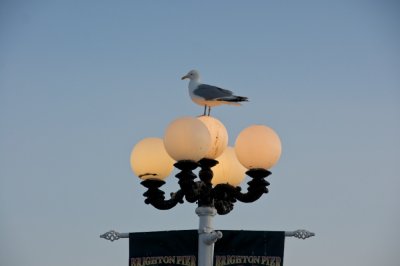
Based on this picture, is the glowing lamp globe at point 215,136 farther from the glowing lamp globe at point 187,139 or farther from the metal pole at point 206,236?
the metal pole at point 206,236

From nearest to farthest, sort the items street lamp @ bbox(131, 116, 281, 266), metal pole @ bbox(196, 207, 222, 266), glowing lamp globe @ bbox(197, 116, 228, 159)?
metal pole @ bbox(196, 207, 222, 266) < street lamp @ bbox(131, 116, 281, 266) < glowing lamp globe @ bbox(197, 116, 228, 159)

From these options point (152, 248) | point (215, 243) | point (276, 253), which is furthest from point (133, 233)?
point (276, 253)

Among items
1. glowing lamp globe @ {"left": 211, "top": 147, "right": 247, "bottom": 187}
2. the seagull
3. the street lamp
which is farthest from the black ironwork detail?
the seagull

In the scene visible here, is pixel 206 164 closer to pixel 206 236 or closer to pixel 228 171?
pixel 228 171

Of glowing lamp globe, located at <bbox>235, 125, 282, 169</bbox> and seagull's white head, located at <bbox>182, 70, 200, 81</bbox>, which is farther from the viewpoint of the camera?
seagull's white head, located at <bbox>182, 70, 200, 81</bbox>

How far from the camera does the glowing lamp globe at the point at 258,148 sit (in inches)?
308

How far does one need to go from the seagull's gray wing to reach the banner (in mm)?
1426

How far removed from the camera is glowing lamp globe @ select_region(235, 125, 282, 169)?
308 inches

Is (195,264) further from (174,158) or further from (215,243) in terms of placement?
(174,158)

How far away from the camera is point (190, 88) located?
8.63m

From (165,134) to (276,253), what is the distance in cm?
145

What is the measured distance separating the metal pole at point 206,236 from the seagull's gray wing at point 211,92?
3.91 ft

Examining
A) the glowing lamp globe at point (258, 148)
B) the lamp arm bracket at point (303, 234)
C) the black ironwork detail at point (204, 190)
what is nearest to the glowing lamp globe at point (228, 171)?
the black ironwork detail at point (204, 190)

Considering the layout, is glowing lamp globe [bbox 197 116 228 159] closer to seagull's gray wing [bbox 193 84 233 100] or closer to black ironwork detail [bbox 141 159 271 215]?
black ironwork detail [bbox 141 159 271 215]
